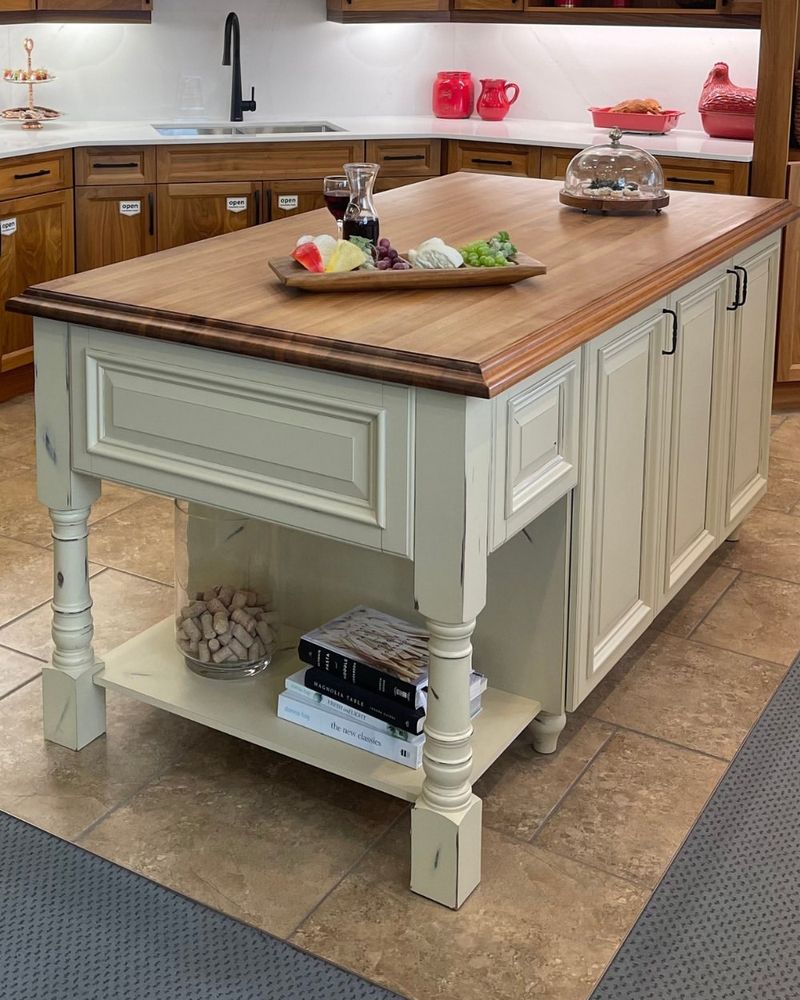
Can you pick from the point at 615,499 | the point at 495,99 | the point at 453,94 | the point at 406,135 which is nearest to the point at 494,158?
the point at 406,135

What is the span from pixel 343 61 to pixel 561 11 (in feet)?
3.57

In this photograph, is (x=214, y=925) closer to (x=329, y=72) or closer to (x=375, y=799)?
(x=375, y=799)

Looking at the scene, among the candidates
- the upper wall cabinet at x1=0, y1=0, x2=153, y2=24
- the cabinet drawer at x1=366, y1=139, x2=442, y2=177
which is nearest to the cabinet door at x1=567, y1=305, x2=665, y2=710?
the cabinet drawer at x1=366, y1=139, x2=442, y2=177

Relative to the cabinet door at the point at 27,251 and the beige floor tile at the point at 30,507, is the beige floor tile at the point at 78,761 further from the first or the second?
the cabinet door at the point at 27,251

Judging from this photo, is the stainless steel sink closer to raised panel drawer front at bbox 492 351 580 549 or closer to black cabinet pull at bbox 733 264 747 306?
black cabinet pull at bbox 733 264 747 306

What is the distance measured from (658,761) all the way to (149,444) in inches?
46.6

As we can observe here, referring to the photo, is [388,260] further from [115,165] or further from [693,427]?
[115,165]

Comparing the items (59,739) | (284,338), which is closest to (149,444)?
(284,338)

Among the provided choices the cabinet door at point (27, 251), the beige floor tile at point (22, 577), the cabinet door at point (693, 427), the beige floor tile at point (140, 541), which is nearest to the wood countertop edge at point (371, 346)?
the cabinet door at point (693, 427)

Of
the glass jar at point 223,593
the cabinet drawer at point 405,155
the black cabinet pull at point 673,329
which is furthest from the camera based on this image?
the cabinet drawer at point 405,155

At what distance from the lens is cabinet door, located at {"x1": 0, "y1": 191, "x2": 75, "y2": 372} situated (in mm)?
4629

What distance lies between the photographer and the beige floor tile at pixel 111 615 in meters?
3.03

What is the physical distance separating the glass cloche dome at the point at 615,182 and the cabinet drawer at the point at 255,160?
7.42ft

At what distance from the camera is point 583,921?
2143 millimetres
